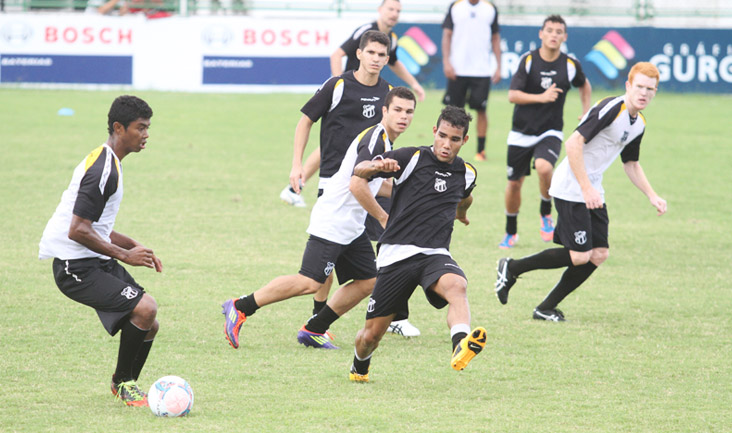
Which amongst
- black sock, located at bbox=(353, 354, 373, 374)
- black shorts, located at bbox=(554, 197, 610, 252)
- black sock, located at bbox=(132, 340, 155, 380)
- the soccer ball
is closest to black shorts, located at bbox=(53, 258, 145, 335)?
black sock, located at bbox=(132, 340, 155, 380)

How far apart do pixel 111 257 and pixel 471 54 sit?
403 inches

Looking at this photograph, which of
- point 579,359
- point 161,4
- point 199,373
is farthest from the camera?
point 161,4

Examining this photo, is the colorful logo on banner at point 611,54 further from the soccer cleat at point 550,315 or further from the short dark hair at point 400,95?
the short dark hair at point 400,95

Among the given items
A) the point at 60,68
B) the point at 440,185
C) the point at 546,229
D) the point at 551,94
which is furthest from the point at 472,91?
the point at 60,68

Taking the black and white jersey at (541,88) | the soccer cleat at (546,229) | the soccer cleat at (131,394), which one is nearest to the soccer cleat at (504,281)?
the soccer cleat at (546,229)

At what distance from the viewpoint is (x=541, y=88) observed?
392 inches

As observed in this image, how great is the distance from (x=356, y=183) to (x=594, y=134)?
2280mm

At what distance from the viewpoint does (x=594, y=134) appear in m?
7.04

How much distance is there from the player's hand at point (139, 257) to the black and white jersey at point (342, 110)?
2.39 meters

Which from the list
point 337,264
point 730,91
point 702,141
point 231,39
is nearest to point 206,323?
point 337,264

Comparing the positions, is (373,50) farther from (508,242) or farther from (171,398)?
(508,242)

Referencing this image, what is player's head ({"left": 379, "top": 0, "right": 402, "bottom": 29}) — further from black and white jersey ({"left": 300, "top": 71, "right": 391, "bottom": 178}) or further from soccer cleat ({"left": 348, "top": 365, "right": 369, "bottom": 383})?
soccer cleat ({"left": 348, "top": 365, "right": 369, "bottom": 383})

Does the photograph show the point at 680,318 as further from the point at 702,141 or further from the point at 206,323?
the point at 702,141

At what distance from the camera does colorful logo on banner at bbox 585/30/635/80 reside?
75.7 ft
